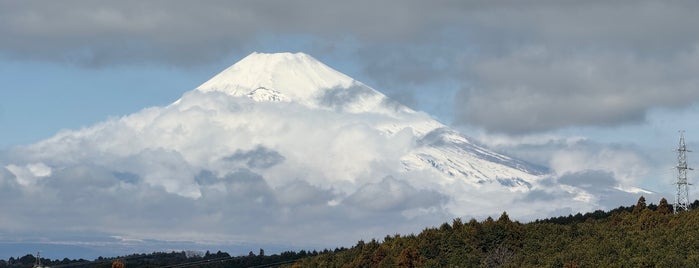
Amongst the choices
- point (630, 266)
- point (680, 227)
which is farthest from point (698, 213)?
point (630, 266)

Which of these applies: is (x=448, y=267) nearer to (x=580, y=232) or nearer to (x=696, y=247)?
(x=580, y=232)

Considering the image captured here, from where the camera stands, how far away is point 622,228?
199m

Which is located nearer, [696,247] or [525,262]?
[696,247]

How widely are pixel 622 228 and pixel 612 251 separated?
36.0 meters

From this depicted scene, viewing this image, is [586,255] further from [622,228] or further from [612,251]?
[622,228]

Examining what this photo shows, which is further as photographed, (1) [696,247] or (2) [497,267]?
(2) [497,267]

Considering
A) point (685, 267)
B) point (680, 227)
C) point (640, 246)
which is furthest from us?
point (680, 227)

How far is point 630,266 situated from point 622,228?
173 ft

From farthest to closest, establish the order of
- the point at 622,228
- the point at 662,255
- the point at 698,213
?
the point at 622,228, the point at 698,213, the point at 662,255

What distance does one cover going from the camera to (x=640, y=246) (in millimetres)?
160875

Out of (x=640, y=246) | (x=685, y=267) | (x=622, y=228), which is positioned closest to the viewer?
(x=685, y=267)

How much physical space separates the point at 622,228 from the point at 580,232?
5.77 m

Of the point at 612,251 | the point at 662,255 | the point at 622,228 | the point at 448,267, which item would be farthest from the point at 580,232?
the point at 662,255

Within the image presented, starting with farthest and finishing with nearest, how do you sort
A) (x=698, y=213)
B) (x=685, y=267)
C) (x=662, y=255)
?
(x=698, y=213) → (x=662, y=255) → (x=685, y=267)
